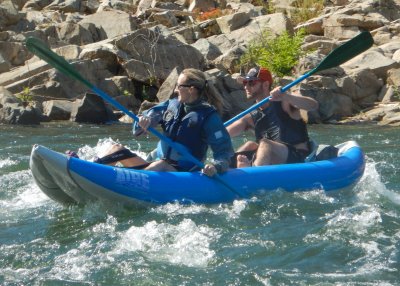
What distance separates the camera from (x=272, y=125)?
5984mm

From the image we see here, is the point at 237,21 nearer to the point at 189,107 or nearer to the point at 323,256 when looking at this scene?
the point at 189,107

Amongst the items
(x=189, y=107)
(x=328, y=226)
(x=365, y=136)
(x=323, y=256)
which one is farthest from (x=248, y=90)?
(x=365, y=136)

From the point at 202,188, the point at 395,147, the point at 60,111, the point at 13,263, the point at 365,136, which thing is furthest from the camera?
the point at 60,111

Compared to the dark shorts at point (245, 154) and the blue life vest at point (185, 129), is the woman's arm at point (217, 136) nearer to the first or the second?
the blue life vest at point (185, 129)

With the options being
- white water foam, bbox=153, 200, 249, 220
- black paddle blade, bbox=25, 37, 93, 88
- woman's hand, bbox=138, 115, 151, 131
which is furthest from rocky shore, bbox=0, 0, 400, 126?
white water foam, bbox=153, 200, 249, 220

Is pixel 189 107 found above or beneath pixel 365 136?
above

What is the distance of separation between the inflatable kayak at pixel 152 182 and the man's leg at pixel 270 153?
18 centimetres

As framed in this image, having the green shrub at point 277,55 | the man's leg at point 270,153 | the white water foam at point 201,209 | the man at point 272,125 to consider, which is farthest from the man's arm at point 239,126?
the green shrub at point 277,55

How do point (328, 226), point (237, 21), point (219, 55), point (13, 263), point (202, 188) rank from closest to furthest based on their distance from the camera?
point (13, 263), point (328, 226), point (202, 188), point (219, 55), point (237, 21)

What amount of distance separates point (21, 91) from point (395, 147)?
20.7ft

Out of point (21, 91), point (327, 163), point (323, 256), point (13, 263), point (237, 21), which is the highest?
point (13, 263)

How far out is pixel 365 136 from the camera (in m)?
9.95

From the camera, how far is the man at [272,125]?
19.1 ft

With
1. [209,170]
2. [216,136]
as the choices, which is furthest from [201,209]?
[216,136]
